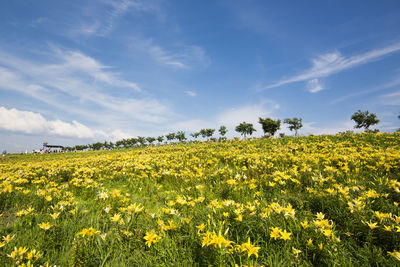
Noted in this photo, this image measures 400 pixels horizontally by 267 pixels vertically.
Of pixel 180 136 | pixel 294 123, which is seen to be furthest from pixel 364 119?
pixel 180 136

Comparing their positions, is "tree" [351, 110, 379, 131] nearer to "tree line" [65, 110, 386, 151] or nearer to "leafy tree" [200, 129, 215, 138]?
"tree line" [65, 110, 386, 151]

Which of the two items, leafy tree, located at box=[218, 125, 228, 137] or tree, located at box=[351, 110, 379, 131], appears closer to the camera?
tree, located at box=[351, 110, 379, 131]

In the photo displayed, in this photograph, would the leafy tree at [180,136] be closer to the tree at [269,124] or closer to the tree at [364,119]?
the tree at [269,124]

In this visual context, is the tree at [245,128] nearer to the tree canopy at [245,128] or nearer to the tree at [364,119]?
the tree canopy at [245,128]

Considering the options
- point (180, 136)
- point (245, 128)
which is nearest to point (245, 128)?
point (245, 128)

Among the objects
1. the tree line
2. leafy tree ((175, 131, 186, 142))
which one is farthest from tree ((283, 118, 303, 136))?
leafy tree ((175, 131, 186, 142))

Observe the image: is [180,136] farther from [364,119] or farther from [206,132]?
[364,119]

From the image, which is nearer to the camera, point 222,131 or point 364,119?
point 364,119

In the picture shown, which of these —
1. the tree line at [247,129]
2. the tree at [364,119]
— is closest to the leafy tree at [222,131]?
the tree line at [247,129]

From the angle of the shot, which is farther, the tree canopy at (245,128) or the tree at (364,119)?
the tree canopy at (245,128)

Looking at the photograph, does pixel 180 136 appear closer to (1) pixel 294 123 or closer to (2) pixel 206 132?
(2) pixel 206 132

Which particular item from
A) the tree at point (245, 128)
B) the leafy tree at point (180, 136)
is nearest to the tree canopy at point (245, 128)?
the tree at point (245, 128)

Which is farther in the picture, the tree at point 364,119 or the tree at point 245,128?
the tree at point 245,128

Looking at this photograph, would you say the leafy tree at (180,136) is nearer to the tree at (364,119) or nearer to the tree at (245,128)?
the tree at (245,128)
